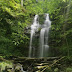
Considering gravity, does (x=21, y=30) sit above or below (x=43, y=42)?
above

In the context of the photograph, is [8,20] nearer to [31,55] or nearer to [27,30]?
[27,30]

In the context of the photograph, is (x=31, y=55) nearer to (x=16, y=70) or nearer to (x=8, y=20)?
(x=16, y=70)

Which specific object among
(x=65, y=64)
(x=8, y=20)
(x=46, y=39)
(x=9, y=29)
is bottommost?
(x=65, y=64)

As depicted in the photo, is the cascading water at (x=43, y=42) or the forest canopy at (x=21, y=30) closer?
the forest canopy at (x=21, y=30)

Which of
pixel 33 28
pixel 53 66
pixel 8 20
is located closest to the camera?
pixel 53 66

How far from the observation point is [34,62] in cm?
561

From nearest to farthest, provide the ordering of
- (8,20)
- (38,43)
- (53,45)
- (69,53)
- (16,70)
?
(16,70)
(8,20)
(69,53)
(53,45)
(38,43)

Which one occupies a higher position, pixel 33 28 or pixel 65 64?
pixel 33 28

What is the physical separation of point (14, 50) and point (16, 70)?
135 inches

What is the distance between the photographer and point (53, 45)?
752 centimetres

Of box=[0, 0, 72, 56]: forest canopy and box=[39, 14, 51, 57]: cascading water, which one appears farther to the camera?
box=[39, 14, 51, 57]: cascading water

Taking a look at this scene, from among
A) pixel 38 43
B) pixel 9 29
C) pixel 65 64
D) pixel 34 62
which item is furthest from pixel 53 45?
pixel 9 29

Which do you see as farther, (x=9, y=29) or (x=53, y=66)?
(x=9, y=29)

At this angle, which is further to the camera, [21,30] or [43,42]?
[43,42]
